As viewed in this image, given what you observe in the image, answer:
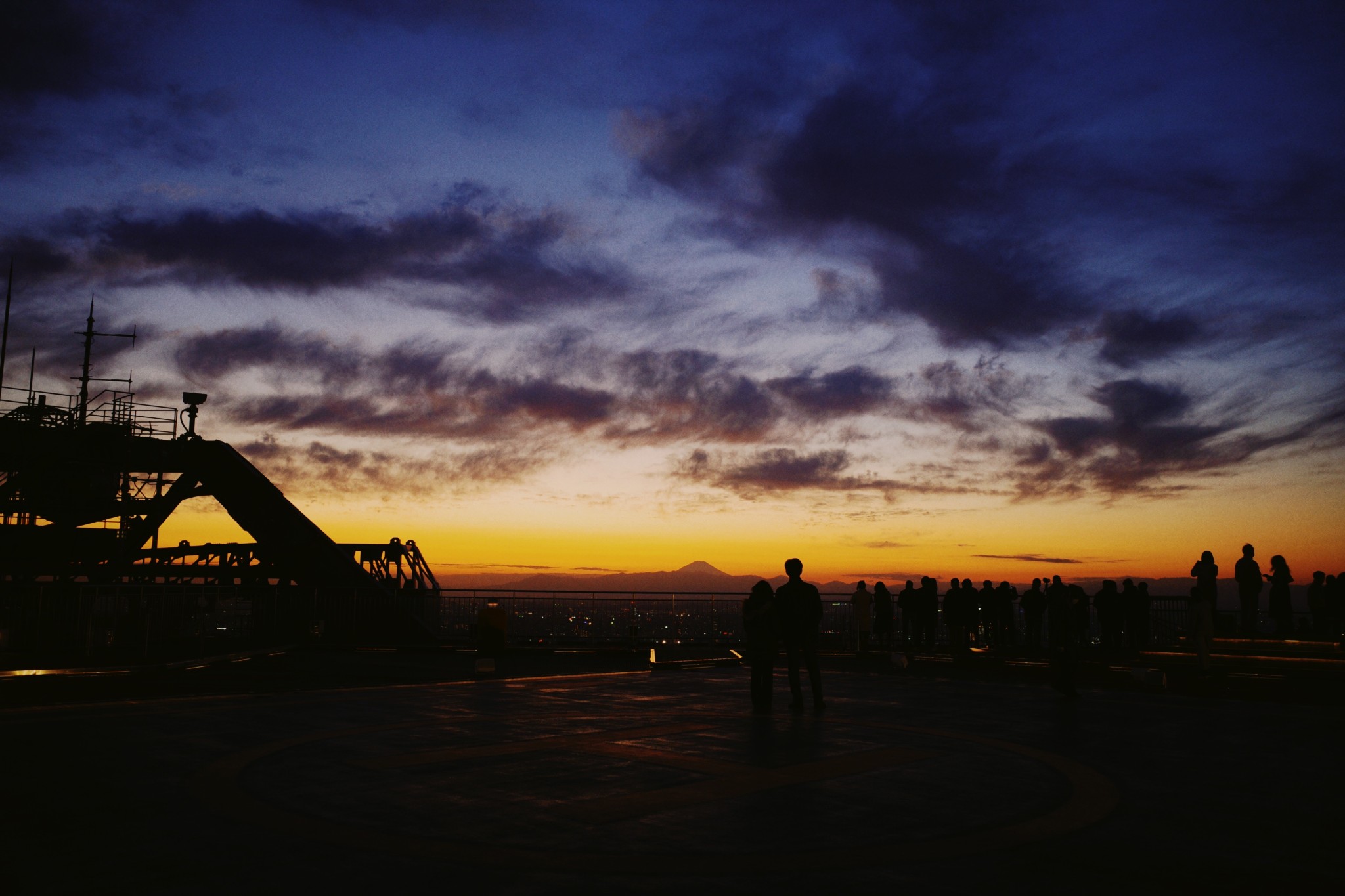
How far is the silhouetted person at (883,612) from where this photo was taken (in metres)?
30.4

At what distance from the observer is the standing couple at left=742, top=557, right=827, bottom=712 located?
14.2 metres

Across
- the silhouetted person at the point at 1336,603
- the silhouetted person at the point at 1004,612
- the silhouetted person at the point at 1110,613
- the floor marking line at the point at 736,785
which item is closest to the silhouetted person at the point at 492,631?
the silhouetted person at the point at 1004,612

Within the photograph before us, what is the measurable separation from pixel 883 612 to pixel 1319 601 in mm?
11629

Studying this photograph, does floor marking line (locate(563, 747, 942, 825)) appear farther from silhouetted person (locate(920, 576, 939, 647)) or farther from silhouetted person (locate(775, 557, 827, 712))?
silhouetted person (locate(920, 576, 939, 647))

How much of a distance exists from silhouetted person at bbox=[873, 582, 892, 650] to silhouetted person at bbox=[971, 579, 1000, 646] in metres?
2.57

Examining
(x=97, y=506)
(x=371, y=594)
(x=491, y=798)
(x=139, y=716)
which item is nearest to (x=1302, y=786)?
(x=491, y=798)

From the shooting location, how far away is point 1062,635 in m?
16.8

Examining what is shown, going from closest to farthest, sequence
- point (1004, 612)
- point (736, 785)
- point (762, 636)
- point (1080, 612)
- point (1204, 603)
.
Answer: point (736, 785), point (762, 636), point (1204, 603), point (1080, 612), point (1004, 612)

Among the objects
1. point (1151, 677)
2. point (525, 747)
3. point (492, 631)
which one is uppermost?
point (492, 631)

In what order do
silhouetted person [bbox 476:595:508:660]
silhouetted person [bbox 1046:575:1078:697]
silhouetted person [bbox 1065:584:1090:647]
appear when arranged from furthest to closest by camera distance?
silhouetted person [bbox 476:595:508:660]
silhouetted person [bbox 1065:584:1090:647]
silhouetted person [bbox 1046:575:1078:697]

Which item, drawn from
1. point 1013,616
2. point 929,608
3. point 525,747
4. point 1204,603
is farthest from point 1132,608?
point 525,747

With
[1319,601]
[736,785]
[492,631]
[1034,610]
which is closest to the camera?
[736,785]

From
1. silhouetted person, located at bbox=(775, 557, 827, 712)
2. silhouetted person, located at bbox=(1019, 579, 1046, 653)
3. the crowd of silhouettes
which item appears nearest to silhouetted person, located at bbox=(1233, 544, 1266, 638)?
the crowd of silhouettes

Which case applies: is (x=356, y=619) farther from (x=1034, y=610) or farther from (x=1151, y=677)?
(x=1151, y=677)
